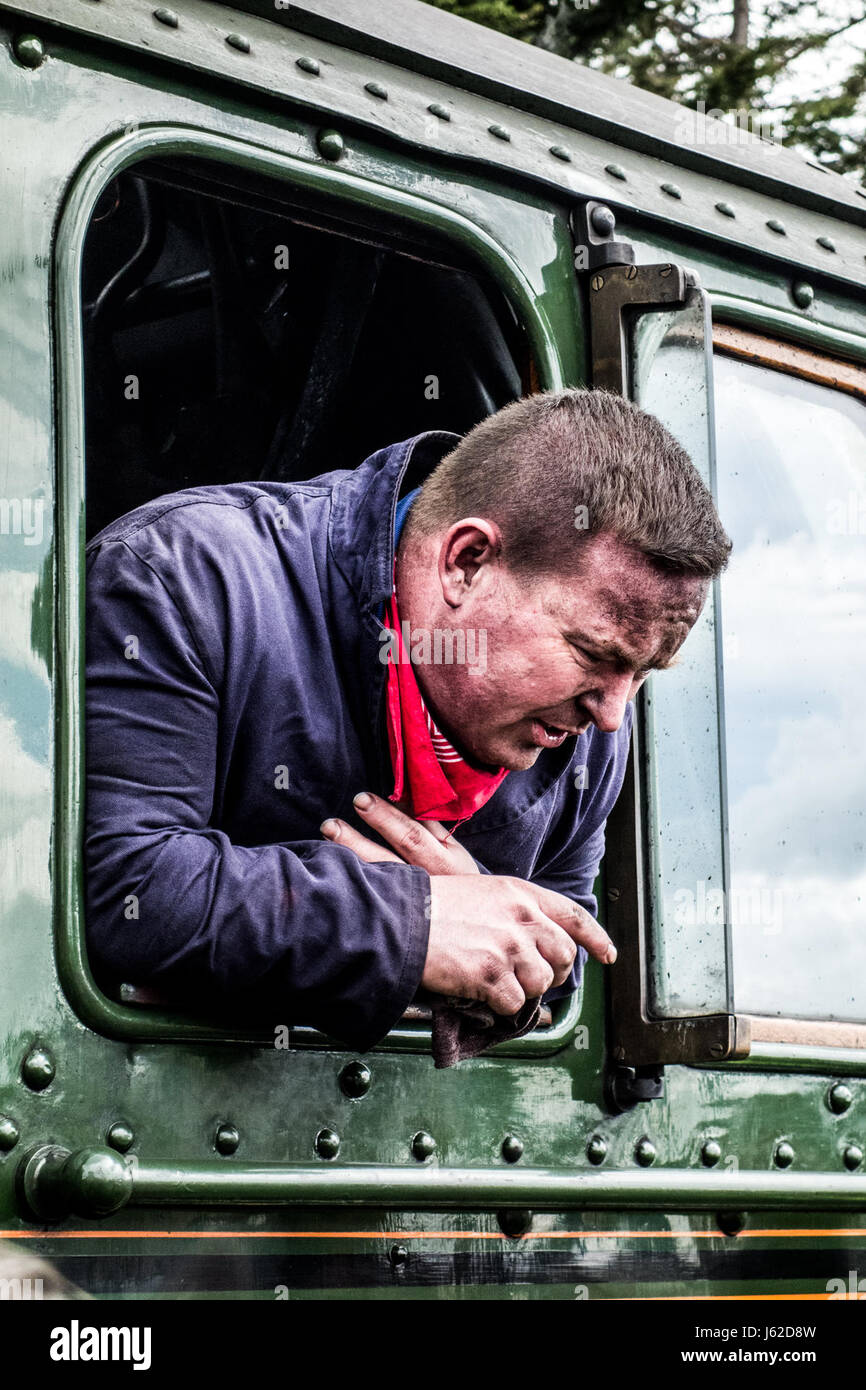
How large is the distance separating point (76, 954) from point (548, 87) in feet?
4.70

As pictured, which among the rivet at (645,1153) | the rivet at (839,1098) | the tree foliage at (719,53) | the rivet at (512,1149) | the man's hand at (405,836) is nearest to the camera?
the man's hand at (405,836)

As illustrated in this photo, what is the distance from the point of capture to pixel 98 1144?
70.3 inches

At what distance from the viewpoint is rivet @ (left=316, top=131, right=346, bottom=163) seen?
7.18 feet

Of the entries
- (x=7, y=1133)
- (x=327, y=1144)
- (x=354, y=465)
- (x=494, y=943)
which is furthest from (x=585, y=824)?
(x=354, y=465)

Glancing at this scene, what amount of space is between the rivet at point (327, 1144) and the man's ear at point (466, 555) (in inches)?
24.0

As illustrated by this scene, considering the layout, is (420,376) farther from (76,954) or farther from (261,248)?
(76,954)

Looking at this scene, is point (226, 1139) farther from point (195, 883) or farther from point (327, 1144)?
point (195, 883)

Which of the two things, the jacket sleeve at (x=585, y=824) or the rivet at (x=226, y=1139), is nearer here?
the rivet at (x=226, y=1139)

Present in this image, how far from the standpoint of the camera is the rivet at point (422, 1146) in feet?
6.72

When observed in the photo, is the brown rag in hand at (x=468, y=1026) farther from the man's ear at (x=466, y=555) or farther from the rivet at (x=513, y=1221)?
the man's ear at (x=466, y=555)

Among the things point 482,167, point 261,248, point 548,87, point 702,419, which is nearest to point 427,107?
point 482,167

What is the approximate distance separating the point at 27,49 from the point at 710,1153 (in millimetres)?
1561

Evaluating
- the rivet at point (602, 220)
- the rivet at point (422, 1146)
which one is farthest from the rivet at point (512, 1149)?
the rivet at point (602, 220)

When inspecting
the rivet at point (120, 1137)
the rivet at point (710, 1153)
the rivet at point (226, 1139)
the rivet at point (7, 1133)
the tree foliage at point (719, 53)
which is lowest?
the rivet at point (710, 1153)
